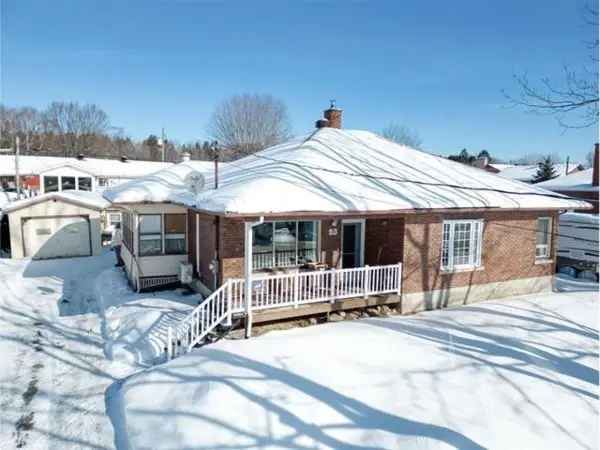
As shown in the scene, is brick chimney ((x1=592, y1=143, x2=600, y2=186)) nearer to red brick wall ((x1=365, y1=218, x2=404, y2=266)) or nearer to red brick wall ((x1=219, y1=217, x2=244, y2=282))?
red brick wall ((x1=365, y1=218, x2=404, y2=266))

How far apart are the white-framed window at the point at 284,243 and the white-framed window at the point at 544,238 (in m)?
8.19

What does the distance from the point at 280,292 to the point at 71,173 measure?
81.1 feet

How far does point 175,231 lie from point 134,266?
1.83 meters

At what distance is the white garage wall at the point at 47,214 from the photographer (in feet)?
69.6

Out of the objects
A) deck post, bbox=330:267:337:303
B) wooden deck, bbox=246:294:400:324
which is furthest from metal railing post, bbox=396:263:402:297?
deck post, bbox=330:267:337:303

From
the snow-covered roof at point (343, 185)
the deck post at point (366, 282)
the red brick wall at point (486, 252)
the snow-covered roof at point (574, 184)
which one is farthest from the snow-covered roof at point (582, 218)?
the deck post at point (366, 282)

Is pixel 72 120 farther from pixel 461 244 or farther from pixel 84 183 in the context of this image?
pixel 461 244

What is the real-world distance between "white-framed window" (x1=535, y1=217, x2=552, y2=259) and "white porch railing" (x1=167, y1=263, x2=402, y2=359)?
253 inches

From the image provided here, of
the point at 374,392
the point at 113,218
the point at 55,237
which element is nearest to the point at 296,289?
the point at 374,392

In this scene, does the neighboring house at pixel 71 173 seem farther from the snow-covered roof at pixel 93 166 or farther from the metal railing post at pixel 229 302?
the metal railing post at pixel 229 302

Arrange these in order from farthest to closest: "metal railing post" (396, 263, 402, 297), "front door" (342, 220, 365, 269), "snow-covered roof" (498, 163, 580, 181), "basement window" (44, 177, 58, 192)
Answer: "snow-covered roof" (498, 163, 580, 181) < "basement window" (44, 177, 58, 192) < "front door" (342, 220, 365, 269) < "metal railing post" (396, 263, 402, 297)

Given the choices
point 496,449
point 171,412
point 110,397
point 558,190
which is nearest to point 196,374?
point 171,412

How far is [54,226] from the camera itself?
21750 mm

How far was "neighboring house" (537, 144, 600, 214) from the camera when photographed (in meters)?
28.3
